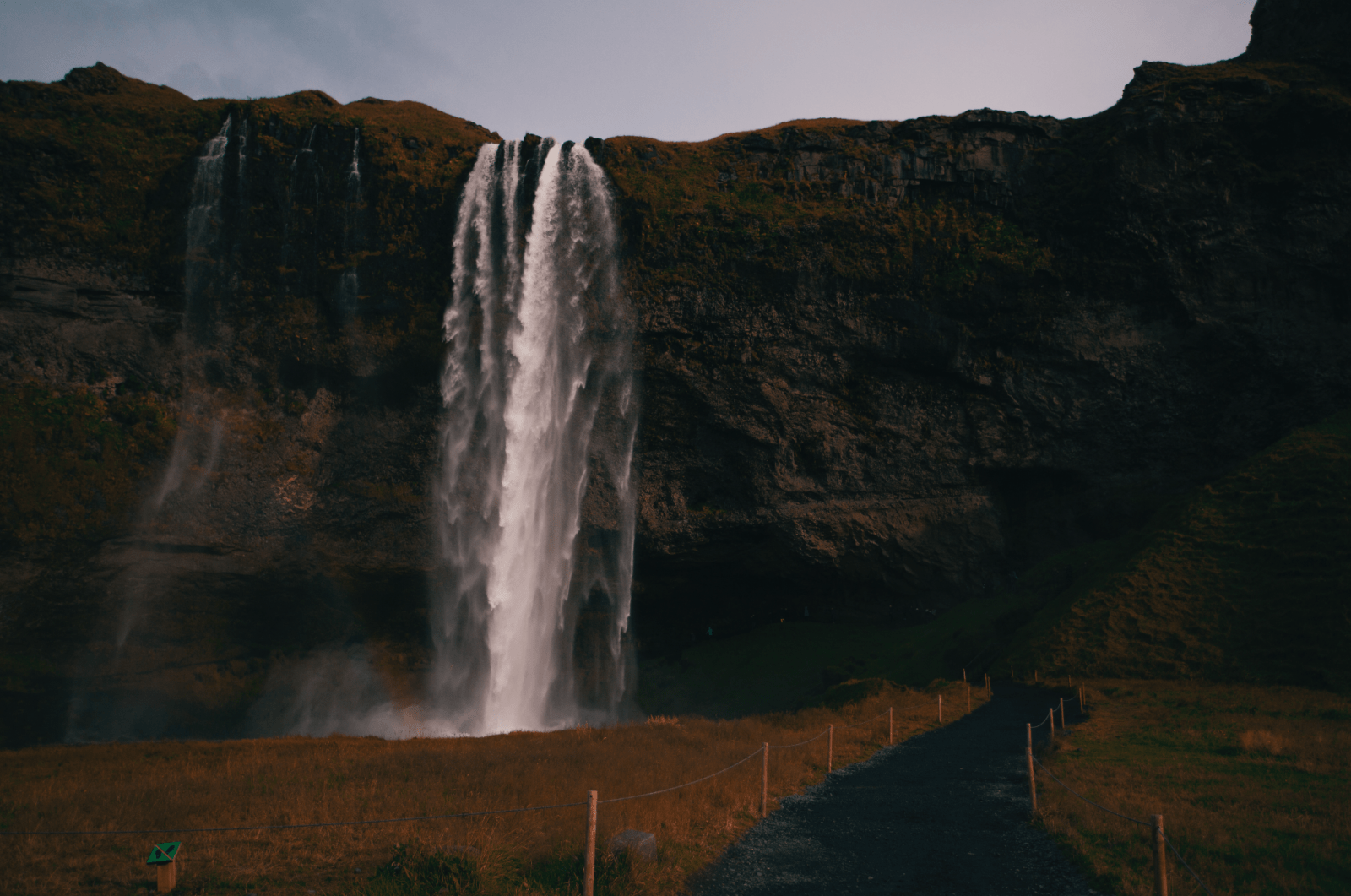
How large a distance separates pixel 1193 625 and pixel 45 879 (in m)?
41.1

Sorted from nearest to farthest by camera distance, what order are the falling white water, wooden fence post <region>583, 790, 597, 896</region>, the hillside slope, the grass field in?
1. wooden fence post <region>583, 790, 597, 896</region>
2. the grass field
3. the hillside slope
4. the falling white water

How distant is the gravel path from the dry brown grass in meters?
0.63

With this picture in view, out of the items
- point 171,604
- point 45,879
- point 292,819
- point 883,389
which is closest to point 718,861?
point 292,819

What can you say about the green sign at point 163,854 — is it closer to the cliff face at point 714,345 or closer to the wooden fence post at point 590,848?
the wooden fence post at point 590,848

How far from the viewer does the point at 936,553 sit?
4862 centimetres

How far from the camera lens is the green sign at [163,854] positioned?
8.34 meters

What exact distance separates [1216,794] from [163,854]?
1631 centimetres

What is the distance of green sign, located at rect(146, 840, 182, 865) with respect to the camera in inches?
328

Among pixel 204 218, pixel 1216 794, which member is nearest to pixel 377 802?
pixel 1216 794

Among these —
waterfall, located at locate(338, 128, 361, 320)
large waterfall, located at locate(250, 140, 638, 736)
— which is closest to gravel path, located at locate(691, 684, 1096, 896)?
large waterfall, located at locate(250, 140, 638, 736)

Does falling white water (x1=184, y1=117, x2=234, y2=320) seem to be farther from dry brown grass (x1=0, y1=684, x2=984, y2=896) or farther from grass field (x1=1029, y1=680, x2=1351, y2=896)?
grass field (x1=1029, y1=680, x2=1351, y2=896)

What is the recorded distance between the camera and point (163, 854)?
331 inches

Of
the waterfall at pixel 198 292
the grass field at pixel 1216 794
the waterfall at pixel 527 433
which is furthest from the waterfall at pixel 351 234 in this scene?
the grass field at pixel 1216 794

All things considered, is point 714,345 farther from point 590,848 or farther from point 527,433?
point 590,848
